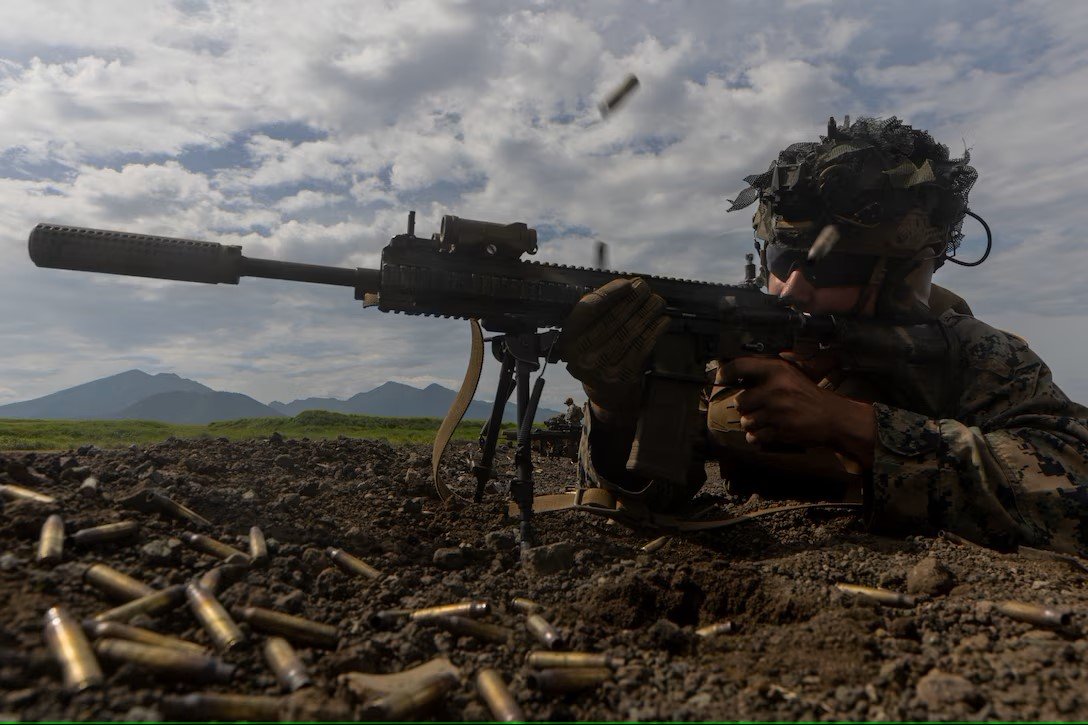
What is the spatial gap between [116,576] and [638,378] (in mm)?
3505

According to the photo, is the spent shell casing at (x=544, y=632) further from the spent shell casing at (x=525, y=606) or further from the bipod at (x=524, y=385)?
the bipod at (x=524, y=385)

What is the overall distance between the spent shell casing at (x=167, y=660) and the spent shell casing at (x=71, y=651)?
0.07m

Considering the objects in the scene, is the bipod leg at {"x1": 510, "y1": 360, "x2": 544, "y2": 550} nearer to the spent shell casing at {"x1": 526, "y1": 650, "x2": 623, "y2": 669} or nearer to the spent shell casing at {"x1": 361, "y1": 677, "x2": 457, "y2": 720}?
the spent shell casing at {"x1": 526, "y1": 650, "x2": 623, "y2": 669}

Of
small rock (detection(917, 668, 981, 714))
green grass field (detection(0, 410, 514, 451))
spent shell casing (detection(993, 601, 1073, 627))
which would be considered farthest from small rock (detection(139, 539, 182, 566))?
green grass field (detection(0, 410, 514, 451))

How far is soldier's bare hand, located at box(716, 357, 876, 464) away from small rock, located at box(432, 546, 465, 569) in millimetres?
2482

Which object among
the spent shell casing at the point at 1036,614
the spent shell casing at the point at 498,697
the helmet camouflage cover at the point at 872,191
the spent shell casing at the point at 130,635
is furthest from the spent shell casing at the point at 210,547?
the helmet camouflage cover at the point at 872,191

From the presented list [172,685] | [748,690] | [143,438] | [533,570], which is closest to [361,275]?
[533,570]

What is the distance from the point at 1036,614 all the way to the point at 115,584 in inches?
165

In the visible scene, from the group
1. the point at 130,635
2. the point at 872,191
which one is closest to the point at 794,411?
the point at 872,191

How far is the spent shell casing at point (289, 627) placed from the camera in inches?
115

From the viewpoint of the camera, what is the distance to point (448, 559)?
4.16m

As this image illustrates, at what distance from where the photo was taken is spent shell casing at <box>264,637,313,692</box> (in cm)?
247

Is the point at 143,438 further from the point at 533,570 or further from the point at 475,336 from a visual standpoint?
the point at 533,570

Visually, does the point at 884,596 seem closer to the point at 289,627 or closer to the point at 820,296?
the point at 289,627
